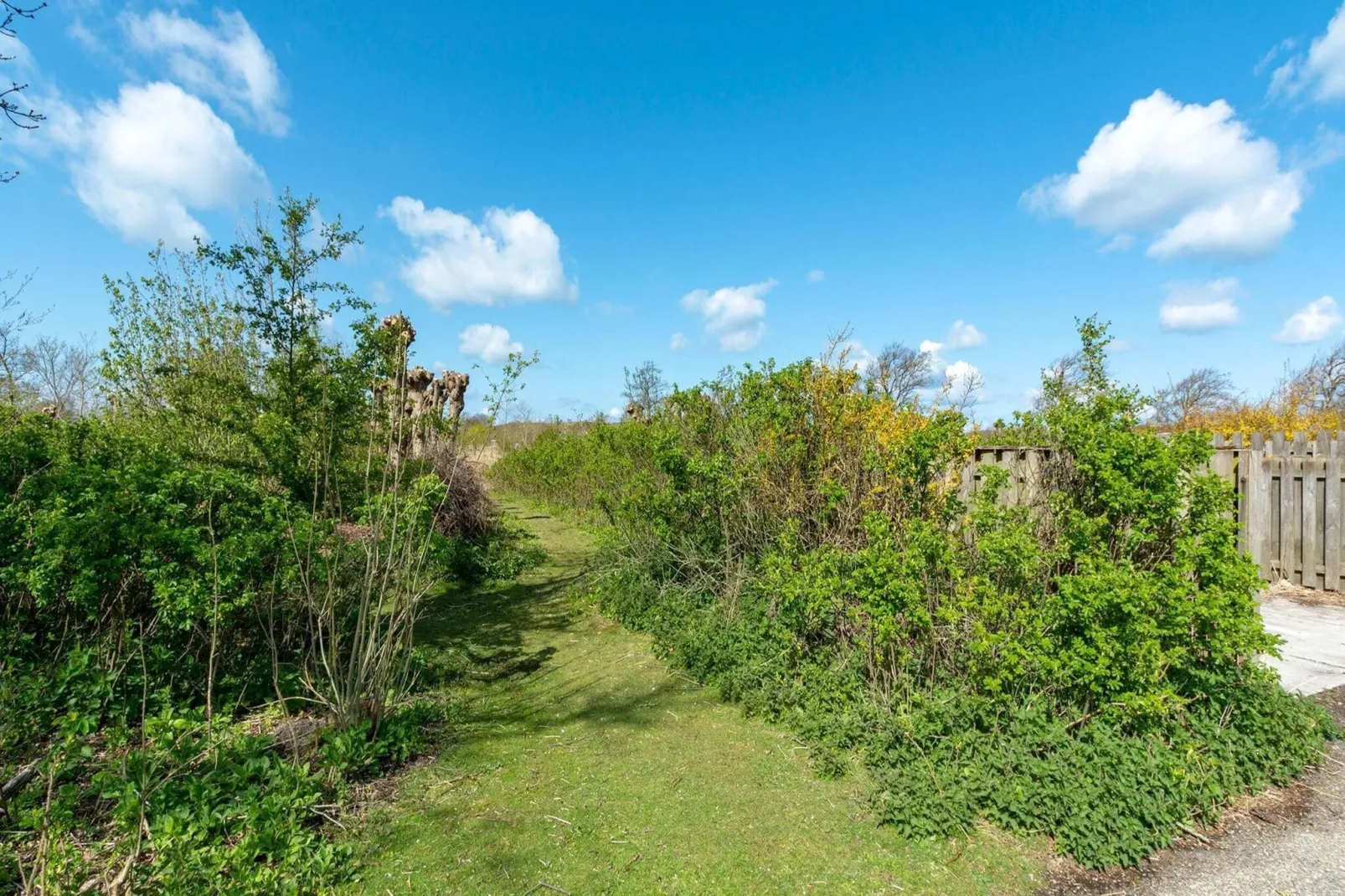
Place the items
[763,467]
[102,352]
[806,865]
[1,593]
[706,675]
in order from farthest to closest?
1. [102,352]
2. [763,467]
3. [706,675]
4. [1,593]
5. [806,865]

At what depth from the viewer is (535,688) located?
477cm

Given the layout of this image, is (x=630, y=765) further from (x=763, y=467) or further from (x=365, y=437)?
(x=365, y=437)

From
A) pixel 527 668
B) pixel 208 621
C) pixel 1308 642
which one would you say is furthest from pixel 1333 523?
pixel 208 621

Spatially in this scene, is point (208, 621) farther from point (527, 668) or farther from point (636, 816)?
point (636, 816)

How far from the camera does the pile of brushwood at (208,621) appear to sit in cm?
259

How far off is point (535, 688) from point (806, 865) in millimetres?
2673

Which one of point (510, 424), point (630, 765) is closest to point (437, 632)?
point (630, 765)

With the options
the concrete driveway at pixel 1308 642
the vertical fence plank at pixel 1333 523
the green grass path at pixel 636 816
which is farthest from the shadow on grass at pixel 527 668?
the vertical fence plank at pixel 1333 523

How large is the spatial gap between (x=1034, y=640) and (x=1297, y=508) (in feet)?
21.2

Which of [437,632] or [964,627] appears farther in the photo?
[437,632]

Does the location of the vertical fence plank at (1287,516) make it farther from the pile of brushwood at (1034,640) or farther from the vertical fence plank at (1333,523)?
the pile of brushwood at (1034,640)

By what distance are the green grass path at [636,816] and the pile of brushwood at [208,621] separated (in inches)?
15.0

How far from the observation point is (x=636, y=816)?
302 centimetres

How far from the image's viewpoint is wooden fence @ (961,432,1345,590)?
6637 millimetres
